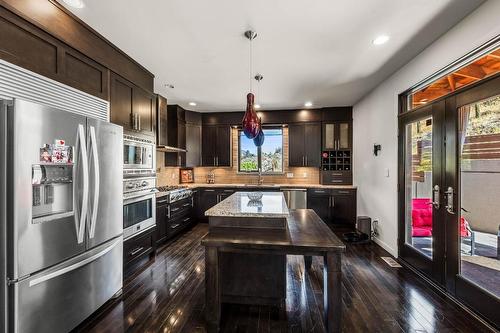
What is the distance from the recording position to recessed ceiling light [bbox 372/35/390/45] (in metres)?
2.41

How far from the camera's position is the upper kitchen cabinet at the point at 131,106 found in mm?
2688

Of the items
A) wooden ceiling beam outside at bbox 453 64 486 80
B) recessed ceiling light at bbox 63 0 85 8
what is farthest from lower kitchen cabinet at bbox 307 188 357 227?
recessed ceiling light at bbox 63 0 85 8

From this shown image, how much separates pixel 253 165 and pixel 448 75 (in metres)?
4.19

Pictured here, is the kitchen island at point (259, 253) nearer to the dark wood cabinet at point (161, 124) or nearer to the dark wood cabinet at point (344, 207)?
the dark wood cabinet at point (161, 124)

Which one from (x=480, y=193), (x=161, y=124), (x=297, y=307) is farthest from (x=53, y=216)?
(x=480, y=193)

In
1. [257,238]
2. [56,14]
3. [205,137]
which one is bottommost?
[257,238]

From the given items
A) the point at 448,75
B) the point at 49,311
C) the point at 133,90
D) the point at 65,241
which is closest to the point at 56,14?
the point at 133,90

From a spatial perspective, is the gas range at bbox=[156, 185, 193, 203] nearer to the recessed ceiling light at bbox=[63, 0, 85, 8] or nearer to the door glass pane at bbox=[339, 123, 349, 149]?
the recessed ceiling light at bbox=[63, 0, 85, 8]

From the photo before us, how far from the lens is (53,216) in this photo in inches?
64.2

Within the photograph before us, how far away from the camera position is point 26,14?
1.72 meters

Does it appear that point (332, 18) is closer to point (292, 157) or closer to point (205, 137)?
point (292, 157)

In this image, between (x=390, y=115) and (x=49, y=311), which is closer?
(x=49, y=311)

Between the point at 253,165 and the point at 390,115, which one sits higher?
the point at 390,115

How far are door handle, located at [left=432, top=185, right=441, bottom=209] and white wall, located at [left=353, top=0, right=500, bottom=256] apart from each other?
0.80 meters
